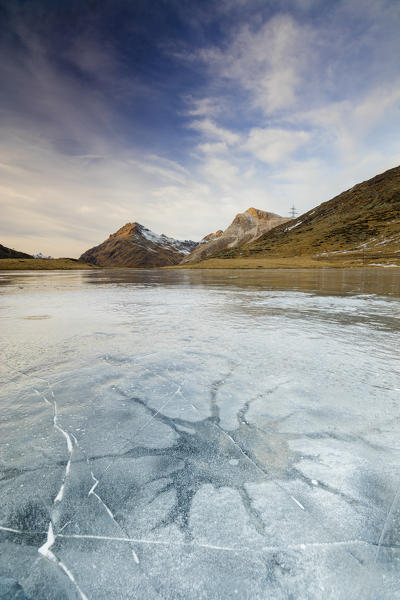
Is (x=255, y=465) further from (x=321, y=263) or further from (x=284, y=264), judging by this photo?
(x=321, y=263)

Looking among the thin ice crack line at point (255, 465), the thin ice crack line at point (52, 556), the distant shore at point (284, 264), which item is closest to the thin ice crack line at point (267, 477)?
the thin ice crack line at point (255, 465)

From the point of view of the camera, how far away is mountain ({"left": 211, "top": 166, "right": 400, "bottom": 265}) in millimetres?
86688

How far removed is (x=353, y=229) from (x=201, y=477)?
434 feet

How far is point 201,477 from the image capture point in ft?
5.85

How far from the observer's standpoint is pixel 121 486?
1.72 m

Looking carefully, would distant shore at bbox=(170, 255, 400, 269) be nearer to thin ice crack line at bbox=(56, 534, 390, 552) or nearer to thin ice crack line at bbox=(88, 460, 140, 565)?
thin ice crack line at bbox=(56, 534, 390, 552)

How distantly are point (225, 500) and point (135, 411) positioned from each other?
4.30 feet

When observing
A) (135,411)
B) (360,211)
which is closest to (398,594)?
(135,411)

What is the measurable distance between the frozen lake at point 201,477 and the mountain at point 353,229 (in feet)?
257

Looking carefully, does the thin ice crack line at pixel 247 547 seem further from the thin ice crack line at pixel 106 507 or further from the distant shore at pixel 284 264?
the distant shore at pixel 284 264

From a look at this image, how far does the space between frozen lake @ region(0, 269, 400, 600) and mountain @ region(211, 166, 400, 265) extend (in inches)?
3087

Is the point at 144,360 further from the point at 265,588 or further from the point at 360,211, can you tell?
the point at 360,211

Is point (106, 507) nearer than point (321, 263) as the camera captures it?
Yes

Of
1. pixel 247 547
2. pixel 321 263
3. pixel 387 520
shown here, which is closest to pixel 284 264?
pixel 321 263
